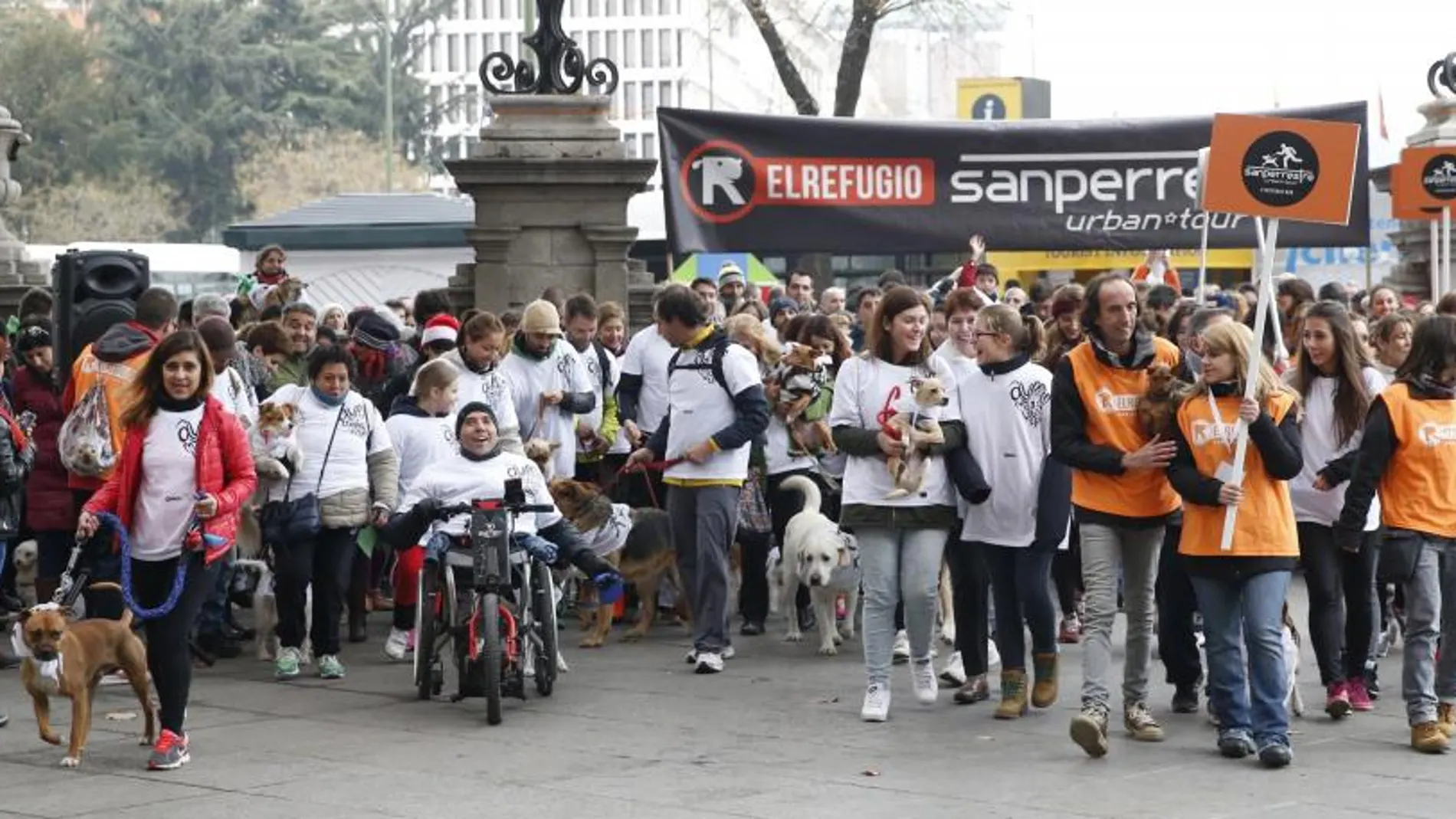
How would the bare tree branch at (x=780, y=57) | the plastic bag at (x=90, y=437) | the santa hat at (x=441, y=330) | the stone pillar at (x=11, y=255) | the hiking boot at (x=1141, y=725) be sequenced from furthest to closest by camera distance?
1. the bare tree branch at (x=780, y=57)
2. the stone pillar at (x=11, y=255)
3. the santa hat at (x=441, y=330)
4. the plastic bag at (x=90, y=437)
5. the hiking boot at (x=1141, y=725)

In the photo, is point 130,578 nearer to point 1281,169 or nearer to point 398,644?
point 398,644

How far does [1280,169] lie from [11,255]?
15.0 metres

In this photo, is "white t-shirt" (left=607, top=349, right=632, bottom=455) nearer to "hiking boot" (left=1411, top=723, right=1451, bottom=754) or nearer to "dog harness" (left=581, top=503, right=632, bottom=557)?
"dog harness" (left=581, top=503, right=632, bottom=557)

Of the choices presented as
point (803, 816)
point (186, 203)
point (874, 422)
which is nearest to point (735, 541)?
point (874, 422)

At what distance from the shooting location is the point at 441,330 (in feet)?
48.9

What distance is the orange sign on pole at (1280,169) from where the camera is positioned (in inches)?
427

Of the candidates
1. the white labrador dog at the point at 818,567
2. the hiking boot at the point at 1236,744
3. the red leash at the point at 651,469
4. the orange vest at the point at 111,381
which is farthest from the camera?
the white labrador dog at the point at 818,567

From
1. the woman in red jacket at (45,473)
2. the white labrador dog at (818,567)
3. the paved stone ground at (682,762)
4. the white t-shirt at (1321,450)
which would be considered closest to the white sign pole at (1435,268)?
the white labrador dog at (818,567)

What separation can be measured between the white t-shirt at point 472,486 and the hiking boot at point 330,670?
44.4 inches

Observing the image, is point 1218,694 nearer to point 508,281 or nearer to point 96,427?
point 96,427

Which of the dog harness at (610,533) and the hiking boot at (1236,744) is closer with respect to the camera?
the hiking boot at (1236,744)

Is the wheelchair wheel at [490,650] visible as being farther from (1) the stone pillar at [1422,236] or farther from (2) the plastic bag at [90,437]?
(1) the stone pillar at [1422,236]

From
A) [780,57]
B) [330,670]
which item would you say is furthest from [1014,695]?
[780,57]

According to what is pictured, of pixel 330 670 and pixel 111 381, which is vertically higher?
pixel 111 381
